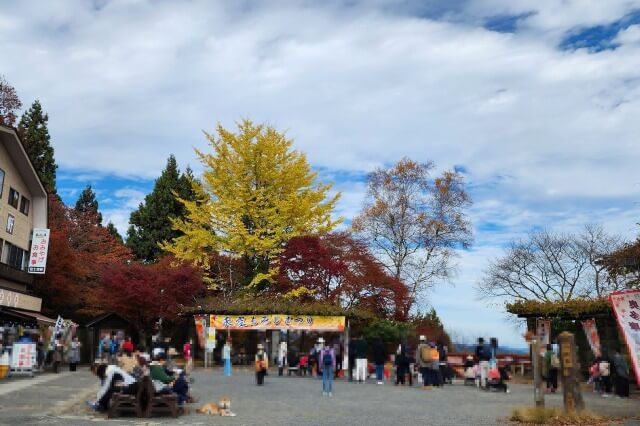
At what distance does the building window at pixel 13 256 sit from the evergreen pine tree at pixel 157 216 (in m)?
16.4

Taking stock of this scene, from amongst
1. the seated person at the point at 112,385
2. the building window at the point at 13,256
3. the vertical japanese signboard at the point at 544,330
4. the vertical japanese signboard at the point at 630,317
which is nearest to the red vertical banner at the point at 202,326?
the building window at the point at 13,256

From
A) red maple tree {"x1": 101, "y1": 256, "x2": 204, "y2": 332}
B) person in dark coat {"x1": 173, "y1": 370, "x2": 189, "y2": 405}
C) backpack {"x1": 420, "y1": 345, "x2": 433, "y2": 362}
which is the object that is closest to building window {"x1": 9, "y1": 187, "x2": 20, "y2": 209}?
red maple tree {"x1": 101, "y1": 256, "x2": 204, "y2": 332}

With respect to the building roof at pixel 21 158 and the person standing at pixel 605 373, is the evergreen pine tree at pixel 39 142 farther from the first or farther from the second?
the person standing at pixel 605 373

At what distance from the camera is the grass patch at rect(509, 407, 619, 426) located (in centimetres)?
1148

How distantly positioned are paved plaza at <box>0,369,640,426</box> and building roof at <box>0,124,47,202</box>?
42.9 feet

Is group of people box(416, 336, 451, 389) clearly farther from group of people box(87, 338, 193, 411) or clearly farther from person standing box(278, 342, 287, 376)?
group of people box(87, 338, 193, 411)

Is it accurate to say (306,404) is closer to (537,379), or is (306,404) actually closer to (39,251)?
(537,379)

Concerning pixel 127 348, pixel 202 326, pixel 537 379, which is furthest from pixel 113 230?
pixel 537 379

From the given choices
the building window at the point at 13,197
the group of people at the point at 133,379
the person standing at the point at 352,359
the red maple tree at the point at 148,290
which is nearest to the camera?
the group of people at the point at 133,379

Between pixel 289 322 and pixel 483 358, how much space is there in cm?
1008

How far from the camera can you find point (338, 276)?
36.2m

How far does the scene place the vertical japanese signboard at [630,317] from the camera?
11891 mm

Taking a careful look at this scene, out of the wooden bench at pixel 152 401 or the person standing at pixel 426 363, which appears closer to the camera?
the wooden bench at pixel 152 401

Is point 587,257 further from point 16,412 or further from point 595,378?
point 16,412
